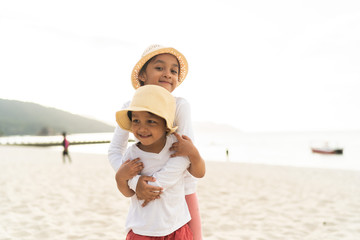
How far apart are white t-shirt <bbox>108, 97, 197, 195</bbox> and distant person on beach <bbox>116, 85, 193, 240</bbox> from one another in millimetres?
102

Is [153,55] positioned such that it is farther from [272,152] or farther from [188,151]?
[272,152]

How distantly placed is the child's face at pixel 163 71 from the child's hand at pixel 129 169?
57cm

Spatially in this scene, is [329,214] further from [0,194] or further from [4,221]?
[0,194]

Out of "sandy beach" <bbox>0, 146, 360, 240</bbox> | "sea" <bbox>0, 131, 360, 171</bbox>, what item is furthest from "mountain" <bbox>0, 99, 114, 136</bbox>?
"sandy beach" <bbox>0, 146, 360, 240</bbox>

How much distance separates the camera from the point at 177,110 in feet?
5.68

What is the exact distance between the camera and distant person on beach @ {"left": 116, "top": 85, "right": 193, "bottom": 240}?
5.03 ft

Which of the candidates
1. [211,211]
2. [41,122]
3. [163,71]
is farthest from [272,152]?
[41,122]

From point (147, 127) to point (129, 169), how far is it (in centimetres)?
28

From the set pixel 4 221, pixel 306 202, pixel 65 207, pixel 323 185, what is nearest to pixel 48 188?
pixel 65 207

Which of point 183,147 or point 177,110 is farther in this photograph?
point 177,110

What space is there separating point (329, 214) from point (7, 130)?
98684mm

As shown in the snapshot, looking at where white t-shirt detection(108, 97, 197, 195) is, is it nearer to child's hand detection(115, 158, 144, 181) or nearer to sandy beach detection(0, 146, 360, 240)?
child's hand detection(115, 158, 144, 181)

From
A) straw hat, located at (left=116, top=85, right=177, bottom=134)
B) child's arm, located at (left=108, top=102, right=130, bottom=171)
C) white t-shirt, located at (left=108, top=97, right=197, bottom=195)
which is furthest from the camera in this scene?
child's arm, located at (left=108, top=102, right=130, bottom=171)

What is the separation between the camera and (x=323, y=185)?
34.4 ft
